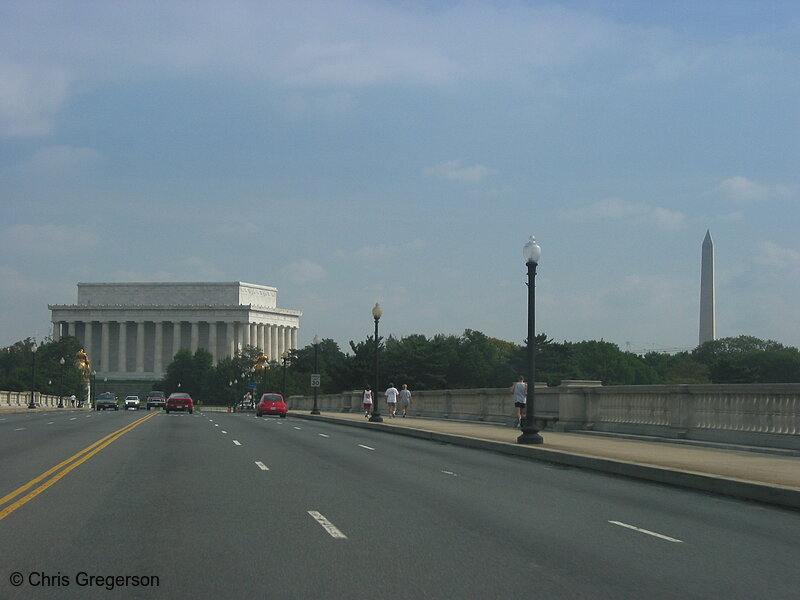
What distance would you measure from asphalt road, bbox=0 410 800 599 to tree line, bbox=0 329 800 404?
87997 millimetres

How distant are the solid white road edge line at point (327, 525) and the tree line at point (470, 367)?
92218mm

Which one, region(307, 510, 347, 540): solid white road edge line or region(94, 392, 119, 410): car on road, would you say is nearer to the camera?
region(307, 510, 347, 540): solid white road edge line

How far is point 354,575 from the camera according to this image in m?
8.85

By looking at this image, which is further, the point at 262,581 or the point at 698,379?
the point at 698,379

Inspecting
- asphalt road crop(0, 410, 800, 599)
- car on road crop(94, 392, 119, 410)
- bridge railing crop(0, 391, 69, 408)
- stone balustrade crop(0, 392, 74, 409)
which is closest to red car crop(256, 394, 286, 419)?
stone balustrade crop(0, 392, 74, 409)

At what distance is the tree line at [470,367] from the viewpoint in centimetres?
12731

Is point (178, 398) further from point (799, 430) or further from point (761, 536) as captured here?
point (761, 536)

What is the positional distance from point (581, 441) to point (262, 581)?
2003 centimetres

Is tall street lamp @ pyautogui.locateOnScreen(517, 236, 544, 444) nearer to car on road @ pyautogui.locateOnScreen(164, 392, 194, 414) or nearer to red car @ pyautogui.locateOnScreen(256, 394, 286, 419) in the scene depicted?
red car @ pyautogui.locateOnScreen(256, 394, 286, 419)

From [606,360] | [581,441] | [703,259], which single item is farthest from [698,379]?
[581,441]

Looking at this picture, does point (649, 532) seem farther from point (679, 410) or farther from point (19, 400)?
point (19, 400)

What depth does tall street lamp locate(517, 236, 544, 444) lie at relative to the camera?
2647 cm

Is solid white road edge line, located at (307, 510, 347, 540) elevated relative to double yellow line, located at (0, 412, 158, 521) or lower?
elevated

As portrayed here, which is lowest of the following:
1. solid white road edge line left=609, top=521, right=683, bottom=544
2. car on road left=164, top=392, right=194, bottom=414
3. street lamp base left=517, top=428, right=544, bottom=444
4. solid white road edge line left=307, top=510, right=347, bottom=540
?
car on road left=164, top=392, right=194, bottom=414
